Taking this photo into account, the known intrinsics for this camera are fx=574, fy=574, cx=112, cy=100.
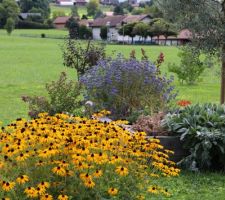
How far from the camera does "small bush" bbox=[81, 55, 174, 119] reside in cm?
1112

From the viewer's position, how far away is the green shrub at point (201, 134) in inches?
318

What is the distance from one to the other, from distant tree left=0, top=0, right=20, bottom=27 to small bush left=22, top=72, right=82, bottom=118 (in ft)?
371

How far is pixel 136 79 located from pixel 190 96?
9.14 meters

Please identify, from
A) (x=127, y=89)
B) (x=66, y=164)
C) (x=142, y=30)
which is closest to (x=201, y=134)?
(x=127, y=89)

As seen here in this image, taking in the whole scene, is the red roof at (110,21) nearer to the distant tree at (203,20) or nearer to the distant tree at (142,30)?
the distant tree at (142,30)

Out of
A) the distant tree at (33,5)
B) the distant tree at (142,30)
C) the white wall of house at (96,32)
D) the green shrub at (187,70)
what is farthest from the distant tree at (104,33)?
the green shrub at (187,70)

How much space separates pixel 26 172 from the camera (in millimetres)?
4973

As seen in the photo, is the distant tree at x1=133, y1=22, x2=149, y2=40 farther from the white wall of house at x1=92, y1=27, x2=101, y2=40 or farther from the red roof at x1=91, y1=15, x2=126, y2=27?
the red roof at x1=91, y1=15, x2=126, y2=27

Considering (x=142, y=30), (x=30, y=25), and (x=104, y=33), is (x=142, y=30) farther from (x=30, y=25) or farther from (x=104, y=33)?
(x=30, y=25)

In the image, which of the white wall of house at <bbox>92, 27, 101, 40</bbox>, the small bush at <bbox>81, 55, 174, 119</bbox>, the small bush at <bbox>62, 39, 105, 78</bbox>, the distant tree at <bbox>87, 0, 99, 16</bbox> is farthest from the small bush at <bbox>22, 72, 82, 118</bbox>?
the distant tree at <bbox>87, 0, 99, 16</bbox>

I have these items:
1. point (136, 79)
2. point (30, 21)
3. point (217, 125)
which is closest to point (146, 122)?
point (217, 125)

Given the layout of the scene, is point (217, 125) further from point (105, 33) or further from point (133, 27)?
point (105, 33)

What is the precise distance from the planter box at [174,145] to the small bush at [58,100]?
324 centimetres

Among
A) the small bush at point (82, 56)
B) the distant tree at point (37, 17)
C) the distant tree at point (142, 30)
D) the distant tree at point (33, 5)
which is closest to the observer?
the small bush at point (82, 56)
